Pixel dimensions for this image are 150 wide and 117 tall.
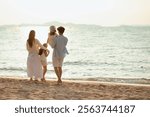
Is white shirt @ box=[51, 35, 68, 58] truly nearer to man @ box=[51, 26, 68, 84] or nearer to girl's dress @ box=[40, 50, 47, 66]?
man @ box=[51, 26, 68, 84]

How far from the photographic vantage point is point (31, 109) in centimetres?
849

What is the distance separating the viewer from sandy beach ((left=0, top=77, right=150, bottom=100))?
34.6 feet

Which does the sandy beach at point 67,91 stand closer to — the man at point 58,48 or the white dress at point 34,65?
the white dress at point 34,65

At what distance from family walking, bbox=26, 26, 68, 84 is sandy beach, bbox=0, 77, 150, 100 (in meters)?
0.42

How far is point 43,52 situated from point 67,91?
2.56 metres

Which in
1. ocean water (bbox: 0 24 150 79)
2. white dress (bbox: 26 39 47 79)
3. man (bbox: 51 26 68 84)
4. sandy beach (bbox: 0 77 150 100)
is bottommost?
ocean water (bbox: 0 24 150 79)

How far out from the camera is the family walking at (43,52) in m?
12.7

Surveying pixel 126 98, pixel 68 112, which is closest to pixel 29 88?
pixel 126 98

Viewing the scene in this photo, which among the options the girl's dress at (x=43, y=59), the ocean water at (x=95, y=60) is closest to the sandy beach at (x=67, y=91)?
the girl's dress at (x=43, y=59)

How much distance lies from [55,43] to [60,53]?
352 millimetres

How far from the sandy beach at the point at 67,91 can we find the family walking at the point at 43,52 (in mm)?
420

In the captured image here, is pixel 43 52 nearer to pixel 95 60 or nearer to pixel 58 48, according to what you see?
pixel 58 48

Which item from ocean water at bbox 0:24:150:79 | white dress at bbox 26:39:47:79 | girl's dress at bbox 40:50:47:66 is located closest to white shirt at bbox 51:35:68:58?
white dress at bbox 26:39:47:79

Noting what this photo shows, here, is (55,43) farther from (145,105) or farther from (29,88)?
(145,105)
